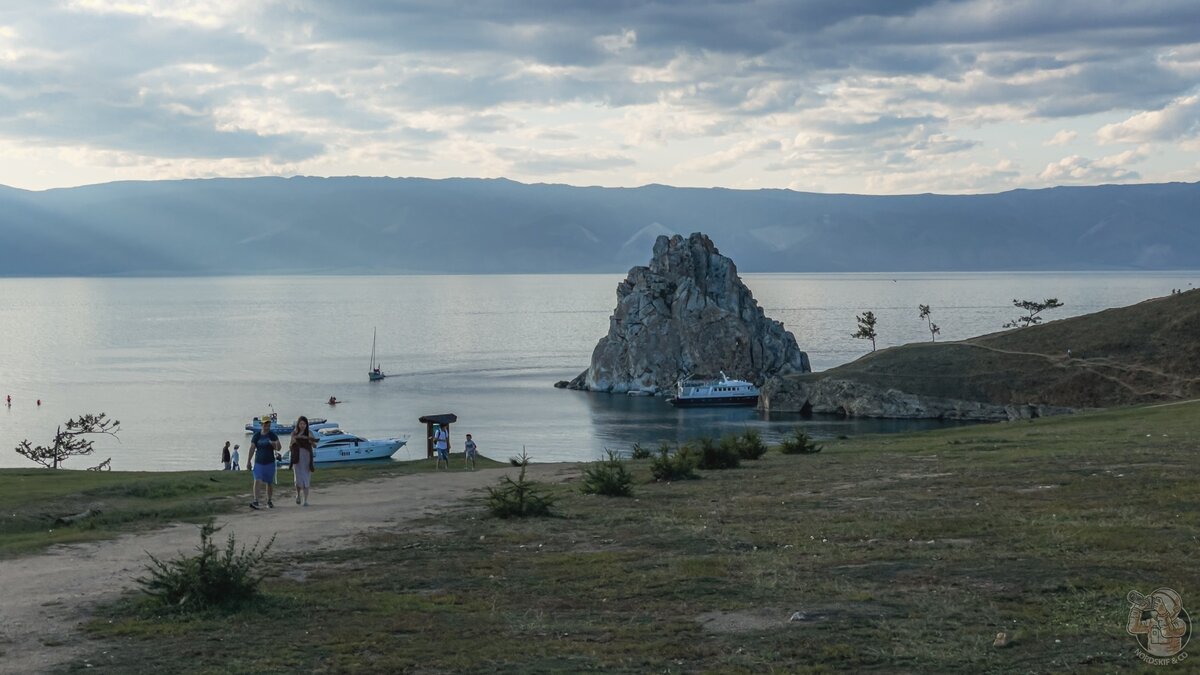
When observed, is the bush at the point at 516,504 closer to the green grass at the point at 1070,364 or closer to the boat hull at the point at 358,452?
the boat hull at the point at 358,452

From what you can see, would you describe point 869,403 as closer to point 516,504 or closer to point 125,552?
point 516,504

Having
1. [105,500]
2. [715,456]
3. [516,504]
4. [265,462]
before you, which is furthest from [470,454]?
[516,504]

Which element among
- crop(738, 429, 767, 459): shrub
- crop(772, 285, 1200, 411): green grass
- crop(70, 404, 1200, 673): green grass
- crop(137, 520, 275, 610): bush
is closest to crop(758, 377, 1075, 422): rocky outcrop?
crop(772, 285, 1200, 411): green grass

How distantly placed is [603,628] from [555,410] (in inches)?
3965

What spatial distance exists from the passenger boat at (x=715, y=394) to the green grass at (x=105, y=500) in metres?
88.9

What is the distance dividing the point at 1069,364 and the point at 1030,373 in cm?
343

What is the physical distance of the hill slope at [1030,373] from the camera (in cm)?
9069

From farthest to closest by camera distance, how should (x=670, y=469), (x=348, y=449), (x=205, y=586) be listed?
(x=348, y=449) → (x=670, y=469) → (x=205, y=586)

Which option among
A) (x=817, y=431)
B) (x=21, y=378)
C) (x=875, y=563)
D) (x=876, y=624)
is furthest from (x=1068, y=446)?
(x=21, y=378)

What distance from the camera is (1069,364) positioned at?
96750 mm

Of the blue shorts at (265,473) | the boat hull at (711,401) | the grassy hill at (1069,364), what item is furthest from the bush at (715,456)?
the boat hull at (711,401)

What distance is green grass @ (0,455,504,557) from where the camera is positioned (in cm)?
2114

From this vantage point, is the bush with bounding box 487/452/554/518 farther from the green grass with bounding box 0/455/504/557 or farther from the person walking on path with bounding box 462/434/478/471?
the person walking on path with bounding box 462/434/478/471

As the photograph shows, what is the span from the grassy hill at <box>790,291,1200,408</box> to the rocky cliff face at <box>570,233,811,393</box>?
22.2 metres
